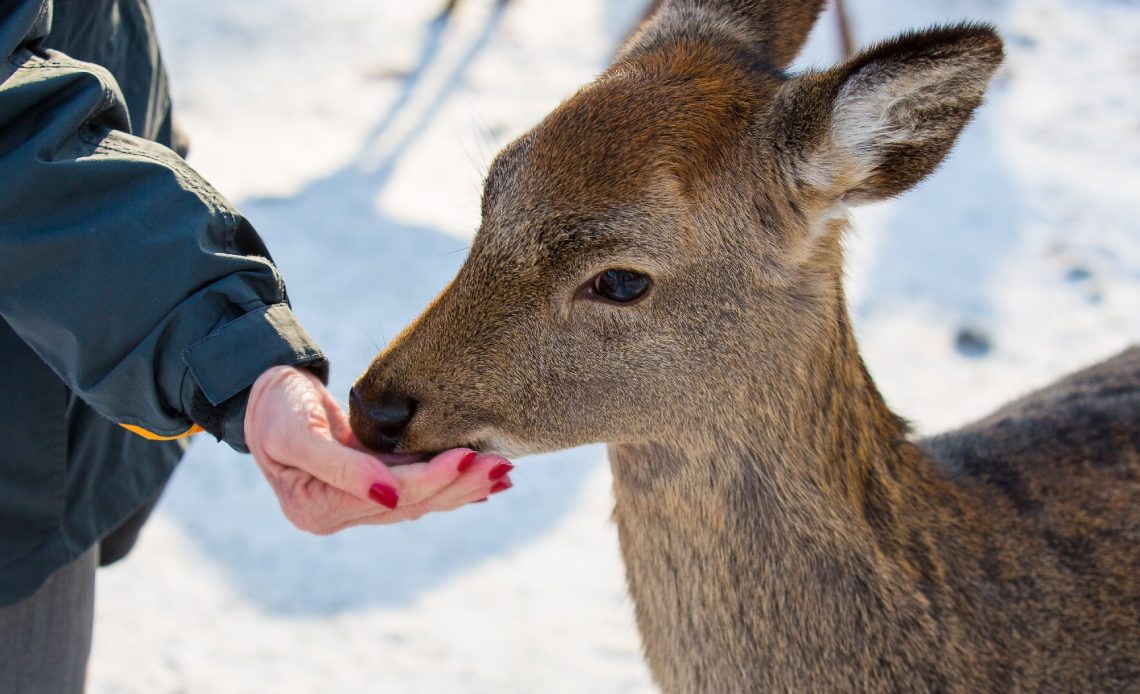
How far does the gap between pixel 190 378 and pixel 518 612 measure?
7.60ft

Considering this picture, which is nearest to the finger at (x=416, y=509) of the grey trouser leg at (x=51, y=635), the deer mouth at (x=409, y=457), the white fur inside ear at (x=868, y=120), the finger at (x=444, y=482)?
the finger at (x=444, y=482)

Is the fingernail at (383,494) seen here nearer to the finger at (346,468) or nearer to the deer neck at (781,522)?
the finger at (346,468)

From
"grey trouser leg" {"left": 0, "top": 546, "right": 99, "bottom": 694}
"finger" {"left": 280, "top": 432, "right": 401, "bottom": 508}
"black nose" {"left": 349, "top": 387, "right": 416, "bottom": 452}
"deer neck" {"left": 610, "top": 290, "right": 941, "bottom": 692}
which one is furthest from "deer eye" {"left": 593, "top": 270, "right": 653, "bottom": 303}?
"grey trouser leg" {"left": 0, "top": 546, "right": 99, "bottom": 694}

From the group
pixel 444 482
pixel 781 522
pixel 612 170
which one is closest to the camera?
pixel 444 482

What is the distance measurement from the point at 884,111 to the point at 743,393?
1.98 ft

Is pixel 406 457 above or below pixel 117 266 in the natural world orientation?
below

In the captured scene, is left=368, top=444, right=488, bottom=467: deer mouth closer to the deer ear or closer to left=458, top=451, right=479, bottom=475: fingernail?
left=458, top=451, right=479, bottom=475: fingernail

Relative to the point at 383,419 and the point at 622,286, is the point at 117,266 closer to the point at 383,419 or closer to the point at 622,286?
the point at 383,419

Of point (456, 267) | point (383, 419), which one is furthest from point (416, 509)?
point (456, 267)

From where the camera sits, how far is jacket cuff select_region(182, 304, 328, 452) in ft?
6.35

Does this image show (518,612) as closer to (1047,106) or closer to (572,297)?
(572,297)

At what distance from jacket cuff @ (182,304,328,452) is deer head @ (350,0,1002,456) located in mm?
214

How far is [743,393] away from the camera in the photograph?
87.4 inches

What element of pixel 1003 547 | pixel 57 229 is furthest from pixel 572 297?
pixel 1003 547
